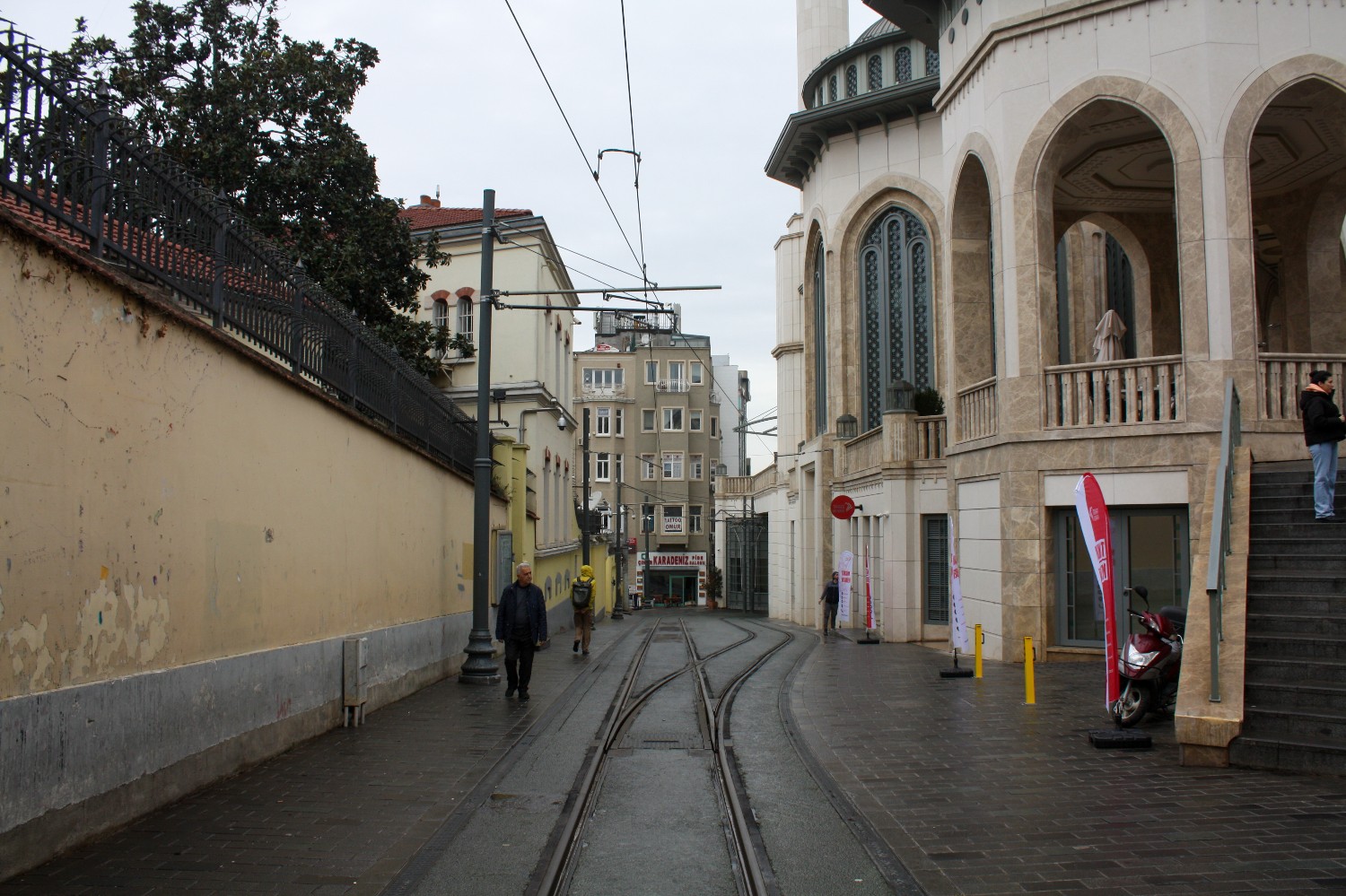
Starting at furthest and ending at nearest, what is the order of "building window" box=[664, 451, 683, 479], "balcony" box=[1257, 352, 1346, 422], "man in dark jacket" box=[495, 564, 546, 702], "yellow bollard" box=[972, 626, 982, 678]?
"building window" box=[664, 451, 683, 479]
"balcony" box=[1257, 352, 1346, 422]
"yellow bollard" box=[972, 626, 982, 678]
"man in dark jacket" box=[495, 564, 546, 702]

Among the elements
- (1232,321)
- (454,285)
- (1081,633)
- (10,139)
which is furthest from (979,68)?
(454,285)

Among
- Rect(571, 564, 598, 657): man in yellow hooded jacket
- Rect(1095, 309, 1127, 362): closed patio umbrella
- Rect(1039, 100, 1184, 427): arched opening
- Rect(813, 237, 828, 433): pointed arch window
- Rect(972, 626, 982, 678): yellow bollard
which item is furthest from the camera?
Rect(813, 237, 828, 433): pointed arch window

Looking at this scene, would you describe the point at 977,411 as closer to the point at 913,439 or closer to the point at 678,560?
the point at 913,439

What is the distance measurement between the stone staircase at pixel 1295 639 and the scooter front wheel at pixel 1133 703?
1.01 metres

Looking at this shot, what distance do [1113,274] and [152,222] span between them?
Answer: 20.2m

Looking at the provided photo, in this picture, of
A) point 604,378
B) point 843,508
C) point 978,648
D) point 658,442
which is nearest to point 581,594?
point 843,508

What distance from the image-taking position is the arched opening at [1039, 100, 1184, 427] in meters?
15.9

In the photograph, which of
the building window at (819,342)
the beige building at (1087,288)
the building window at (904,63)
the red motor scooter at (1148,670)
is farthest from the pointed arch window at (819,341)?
the red motor scooter at (1148,670)

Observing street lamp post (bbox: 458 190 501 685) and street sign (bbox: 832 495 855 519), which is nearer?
street lamp post (bbox: 458 190 501 685)

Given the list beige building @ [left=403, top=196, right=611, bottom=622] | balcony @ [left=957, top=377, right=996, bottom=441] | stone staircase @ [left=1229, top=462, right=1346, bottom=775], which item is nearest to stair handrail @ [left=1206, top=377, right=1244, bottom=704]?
stone staircase @ [left=1229, top=462, right=1346, bottom=775]

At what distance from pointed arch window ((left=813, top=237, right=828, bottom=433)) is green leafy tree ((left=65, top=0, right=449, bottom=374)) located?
11037 millimetres

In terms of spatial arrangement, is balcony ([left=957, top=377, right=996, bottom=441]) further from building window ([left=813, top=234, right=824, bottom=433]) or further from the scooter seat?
building window ([left=813, top=234, right=824, bottom=433])

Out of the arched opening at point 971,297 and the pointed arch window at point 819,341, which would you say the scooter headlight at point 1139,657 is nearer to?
the arched opening at point 971,297

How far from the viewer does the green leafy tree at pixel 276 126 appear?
24031 mm
